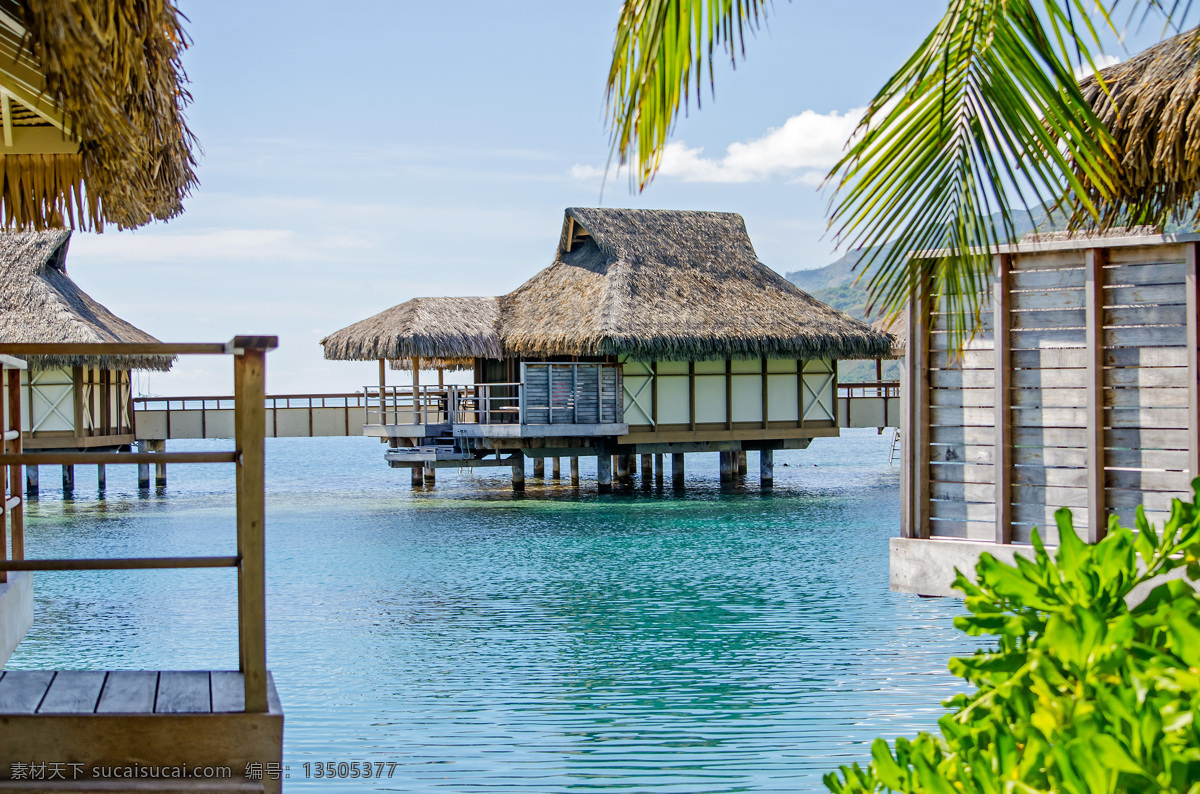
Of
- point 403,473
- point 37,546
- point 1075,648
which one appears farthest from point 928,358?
point 403,473

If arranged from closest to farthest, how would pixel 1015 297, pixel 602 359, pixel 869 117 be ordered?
1. pixel 869 117
2. pixel 1015 297
3. pixel 602 359

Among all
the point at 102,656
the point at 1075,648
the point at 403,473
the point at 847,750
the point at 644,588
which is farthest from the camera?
the point at 403,473

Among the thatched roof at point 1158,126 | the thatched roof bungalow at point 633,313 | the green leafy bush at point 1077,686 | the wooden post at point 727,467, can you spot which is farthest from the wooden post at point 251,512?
the wooden post at point 727,467

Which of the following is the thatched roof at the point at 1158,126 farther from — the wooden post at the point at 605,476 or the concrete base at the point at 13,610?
the wooden post at the point at 605,476

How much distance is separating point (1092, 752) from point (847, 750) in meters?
5.15

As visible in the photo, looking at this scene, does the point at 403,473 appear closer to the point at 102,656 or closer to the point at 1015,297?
the point at 102,656

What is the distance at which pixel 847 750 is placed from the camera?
18.9 feet

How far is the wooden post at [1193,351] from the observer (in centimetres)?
595

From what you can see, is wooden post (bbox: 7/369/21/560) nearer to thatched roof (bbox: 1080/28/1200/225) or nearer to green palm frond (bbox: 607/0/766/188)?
green palm frond (bbox: 607/0/766/188)

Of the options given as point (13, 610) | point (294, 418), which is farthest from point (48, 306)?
point (13, 610)

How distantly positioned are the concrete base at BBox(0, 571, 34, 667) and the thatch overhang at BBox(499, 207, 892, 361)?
46.5ft

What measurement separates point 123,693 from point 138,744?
243 mm

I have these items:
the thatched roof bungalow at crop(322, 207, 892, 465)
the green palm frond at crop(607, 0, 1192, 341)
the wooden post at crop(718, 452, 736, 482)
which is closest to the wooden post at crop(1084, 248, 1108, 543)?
the green palm frond at crop(607, 0, 1192, 341)

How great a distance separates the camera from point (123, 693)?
324 centimetres
